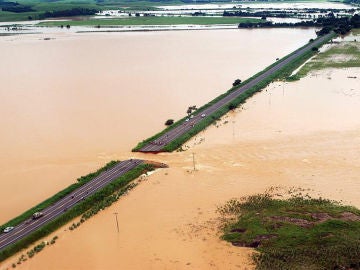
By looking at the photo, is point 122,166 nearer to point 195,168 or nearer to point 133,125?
point 195,168

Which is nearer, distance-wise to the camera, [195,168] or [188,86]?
[195,168]

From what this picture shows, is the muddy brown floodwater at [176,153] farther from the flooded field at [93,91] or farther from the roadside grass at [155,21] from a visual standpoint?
the roadside grass at [155,21]

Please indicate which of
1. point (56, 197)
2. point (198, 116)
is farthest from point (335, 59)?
point (56, 197)

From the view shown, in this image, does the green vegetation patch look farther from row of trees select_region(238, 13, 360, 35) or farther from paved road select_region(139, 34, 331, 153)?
row of trees select_region(238, 13, 360, 35)

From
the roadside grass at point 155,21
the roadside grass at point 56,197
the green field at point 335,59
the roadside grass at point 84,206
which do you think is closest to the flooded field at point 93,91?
the roadside grass at point 56,197

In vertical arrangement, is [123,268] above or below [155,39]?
below

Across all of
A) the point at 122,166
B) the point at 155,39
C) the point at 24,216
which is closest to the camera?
the point at 24,216

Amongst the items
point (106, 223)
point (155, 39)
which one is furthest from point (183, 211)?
point (155, 39)

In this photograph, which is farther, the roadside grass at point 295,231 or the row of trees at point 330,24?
the row of trees at point 330,24
